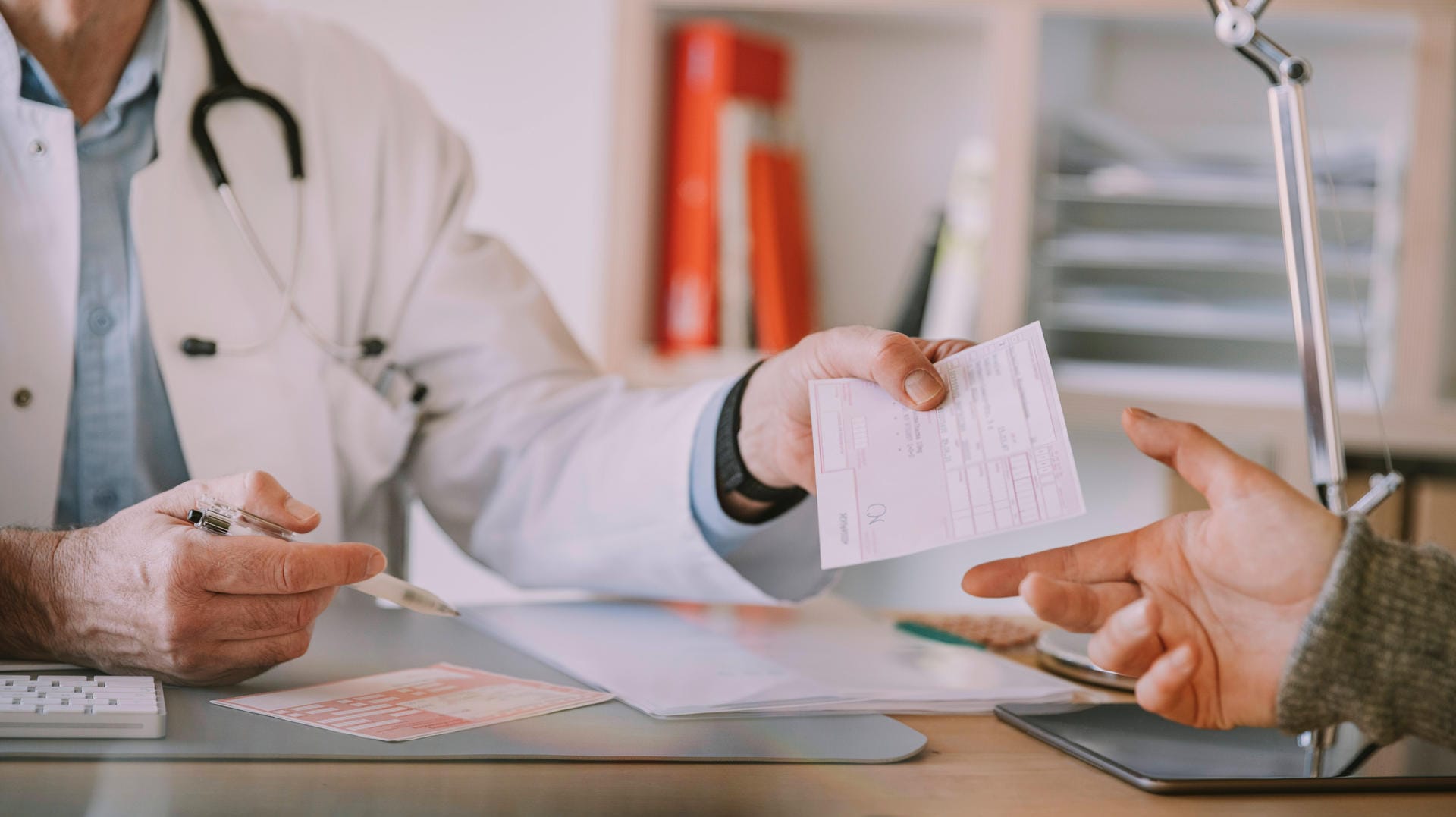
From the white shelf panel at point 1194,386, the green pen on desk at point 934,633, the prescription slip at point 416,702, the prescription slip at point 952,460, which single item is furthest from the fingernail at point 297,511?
the white shelf panel at point 1194,386

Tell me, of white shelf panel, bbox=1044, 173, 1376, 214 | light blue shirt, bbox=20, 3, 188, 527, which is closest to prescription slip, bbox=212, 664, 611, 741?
light blue shirt, bbox=20, 3, 188, 527

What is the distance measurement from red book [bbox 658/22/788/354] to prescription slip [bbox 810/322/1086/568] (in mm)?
1314

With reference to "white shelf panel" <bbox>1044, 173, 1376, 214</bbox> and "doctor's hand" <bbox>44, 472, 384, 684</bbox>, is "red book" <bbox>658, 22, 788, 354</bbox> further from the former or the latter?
"doctor's hand" <bbox>44, 472, 384, 684</bbox>

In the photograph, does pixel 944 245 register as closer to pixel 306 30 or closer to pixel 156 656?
pixel 306 30

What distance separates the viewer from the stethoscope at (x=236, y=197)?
1.15 m

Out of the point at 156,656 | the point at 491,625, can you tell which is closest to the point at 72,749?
the point at 156,656

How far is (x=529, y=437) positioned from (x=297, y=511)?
47 cm

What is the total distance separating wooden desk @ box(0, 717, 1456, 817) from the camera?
57 centimetres

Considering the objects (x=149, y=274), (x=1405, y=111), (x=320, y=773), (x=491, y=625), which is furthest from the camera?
(x=1405, y=111)

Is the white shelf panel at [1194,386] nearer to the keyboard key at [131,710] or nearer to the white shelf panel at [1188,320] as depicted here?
the white shelf panel at [1188,320]

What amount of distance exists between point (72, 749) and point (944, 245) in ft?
5.52

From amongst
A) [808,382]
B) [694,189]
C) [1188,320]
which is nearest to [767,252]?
[694,189]

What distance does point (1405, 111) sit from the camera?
206 centimetres

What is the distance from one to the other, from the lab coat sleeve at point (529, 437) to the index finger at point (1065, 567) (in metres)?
0.34
